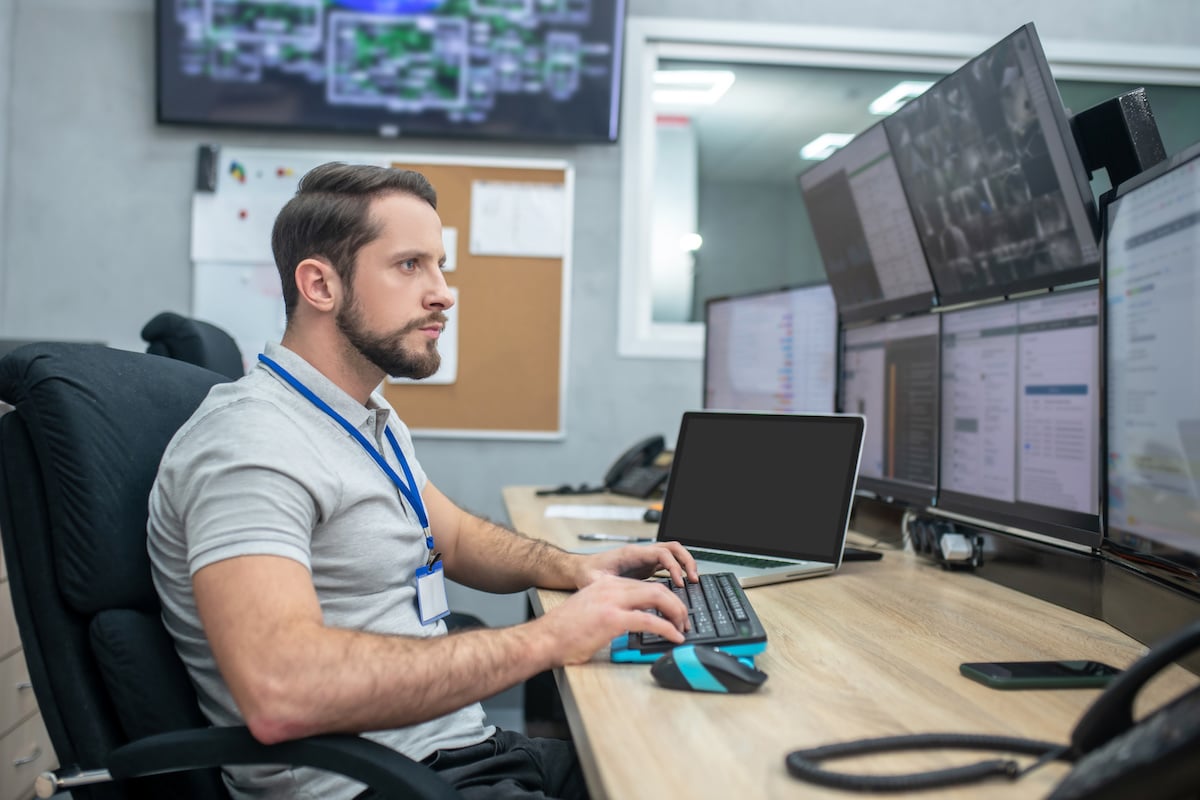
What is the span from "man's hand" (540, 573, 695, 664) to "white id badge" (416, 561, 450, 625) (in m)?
0.25

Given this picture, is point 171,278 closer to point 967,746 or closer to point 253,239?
point 253,239

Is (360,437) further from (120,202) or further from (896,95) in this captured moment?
(896,95)

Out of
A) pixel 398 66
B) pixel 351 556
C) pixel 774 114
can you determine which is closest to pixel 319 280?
pixel 351 556

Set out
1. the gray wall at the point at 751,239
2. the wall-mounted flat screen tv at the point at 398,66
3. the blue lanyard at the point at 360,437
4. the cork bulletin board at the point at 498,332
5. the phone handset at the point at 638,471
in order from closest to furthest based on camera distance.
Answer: the blue lanyard at the point at 360,437
the phone handset at the point at 638,471
the wall-mounted flat screen tv at the point at 398,66
the cork bulletin board at the point at 498,332
the gray wall at the point at 751,239

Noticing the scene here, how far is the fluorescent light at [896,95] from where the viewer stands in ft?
10.4

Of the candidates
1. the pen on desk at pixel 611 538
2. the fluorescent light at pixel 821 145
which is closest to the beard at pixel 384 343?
the pen on desk at pixel 611 538

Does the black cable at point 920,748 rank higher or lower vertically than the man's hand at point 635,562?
lower

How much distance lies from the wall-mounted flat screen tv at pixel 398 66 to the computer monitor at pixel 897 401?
53.3 inches

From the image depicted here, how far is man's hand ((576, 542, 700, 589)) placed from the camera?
1.24m

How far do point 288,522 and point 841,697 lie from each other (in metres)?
0.54

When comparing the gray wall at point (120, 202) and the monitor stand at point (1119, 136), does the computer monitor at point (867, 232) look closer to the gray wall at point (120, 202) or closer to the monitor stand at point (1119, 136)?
the monitor stand at point (1119, 136)


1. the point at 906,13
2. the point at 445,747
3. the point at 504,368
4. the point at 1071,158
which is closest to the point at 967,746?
the point at 445,747

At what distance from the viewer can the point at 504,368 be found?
2922mm

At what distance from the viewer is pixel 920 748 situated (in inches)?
27.1
